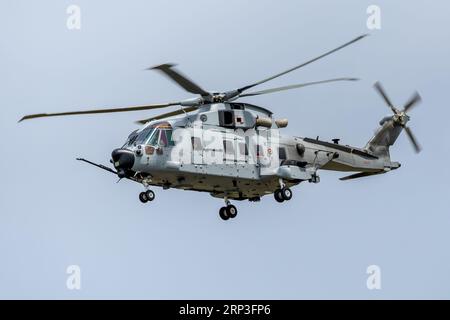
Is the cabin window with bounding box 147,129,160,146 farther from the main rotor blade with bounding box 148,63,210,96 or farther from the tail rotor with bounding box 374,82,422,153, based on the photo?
the tail rotor with bounding box 374,82,422,153

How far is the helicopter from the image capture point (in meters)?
35.2

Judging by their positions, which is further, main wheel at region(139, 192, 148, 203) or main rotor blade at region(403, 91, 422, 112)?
main rotor blade at region(403, 91, 422, 112)

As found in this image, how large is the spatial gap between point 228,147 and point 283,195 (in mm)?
3024

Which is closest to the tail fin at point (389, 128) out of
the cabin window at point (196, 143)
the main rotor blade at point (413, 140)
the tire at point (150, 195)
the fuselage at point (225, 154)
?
the main rotor blade at point (413, 140)

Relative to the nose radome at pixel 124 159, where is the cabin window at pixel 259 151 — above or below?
above

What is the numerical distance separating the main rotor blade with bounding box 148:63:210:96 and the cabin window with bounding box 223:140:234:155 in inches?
85.2

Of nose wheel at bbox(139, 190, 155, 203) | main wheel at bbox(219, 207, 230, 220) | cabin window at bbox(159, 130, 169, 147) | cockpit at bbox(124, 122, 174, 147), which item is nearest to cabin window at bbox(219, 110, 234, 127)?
cockpit at bbox(124, 122, 174, 147)

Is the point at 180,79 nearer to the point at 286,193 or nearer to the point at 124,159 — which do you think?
the point at 124,159

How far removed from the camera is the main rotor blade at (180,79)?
34.2 meters

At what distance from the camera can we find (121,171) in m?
34.8

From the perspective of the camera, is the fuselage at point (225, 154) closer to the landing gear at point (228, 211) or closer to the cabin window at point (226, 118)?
the cabin window at point (226, 118)

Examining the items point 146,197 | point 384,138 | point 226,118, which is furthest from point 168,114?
point 384,138

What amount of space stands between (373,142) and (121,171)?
13.6 meters

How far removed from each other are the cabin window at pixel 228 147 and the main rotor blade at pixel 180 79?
7.10 feet
